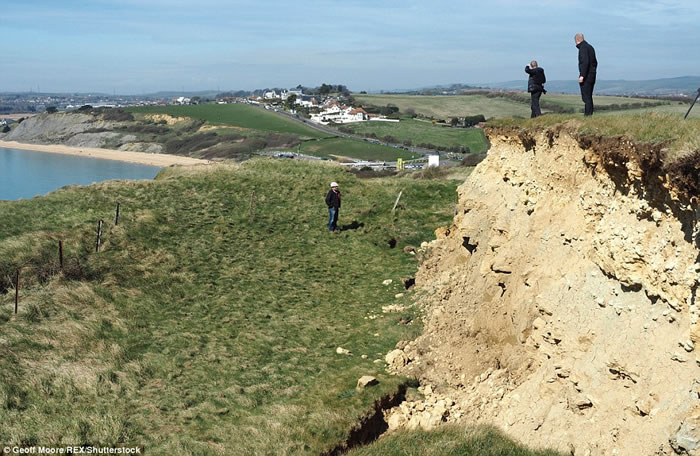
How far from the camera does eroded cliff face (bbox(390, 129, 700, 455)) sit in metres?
7.34

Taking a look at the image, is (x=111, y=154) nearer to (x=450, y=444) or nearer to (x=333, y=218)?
(x=333, y=218)

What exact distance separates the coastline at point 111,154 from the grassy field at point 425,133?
143 feet

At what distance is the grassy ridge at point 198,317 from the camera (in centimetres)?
994

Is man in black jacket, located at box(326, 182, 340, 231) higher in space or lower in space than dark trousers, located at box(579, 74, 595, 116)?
lower

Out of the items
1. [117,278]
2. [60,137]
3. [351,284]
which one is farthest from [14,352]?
[60,137]

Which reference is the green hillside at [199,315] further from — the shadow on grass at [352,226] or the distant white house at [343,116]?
the distant white house at [343,116]

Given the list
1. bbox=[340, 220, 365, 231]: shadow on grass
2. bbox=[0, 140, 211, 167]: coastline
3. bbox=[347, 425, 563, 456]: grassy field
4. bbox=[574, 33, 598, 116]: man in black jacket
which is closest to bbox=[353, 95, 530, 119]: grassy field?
bbox=[0, 140, 211, 167]: coastline

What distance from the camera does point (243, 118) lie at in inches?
6368

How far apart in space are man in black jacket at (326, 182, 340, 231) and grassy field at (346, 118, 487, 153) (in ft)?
255

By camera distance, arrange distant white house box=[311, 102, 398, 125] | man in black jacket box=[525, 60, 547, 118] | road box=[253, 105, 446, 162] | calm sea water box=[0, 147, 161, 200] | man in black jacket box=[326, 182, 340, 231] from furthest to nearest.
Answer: distant white house box=[311, 102, 398, 125] < road box=[253, 105, 446, 162] < calm sea water box=[0, 147, 161, 200] < man in black jacket box=[326, 182, 340, 231] < man in black jacket box=[525, 60, 547, 118]

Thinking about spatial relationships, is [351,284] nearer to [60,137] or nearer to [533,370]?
[533,370]

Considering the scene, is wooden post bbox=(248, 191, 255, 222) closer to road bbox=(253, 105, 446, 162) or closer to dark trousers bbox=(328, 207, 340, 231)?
dark trousers bbox=(328, 207, 340, 231)

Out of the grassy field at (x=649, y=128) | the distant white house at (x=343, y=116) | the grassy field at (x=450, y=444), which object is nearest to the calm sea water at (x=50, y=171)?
the grassy field at (x=450, y=444)

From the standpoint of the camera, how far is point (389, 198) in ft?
92.1
